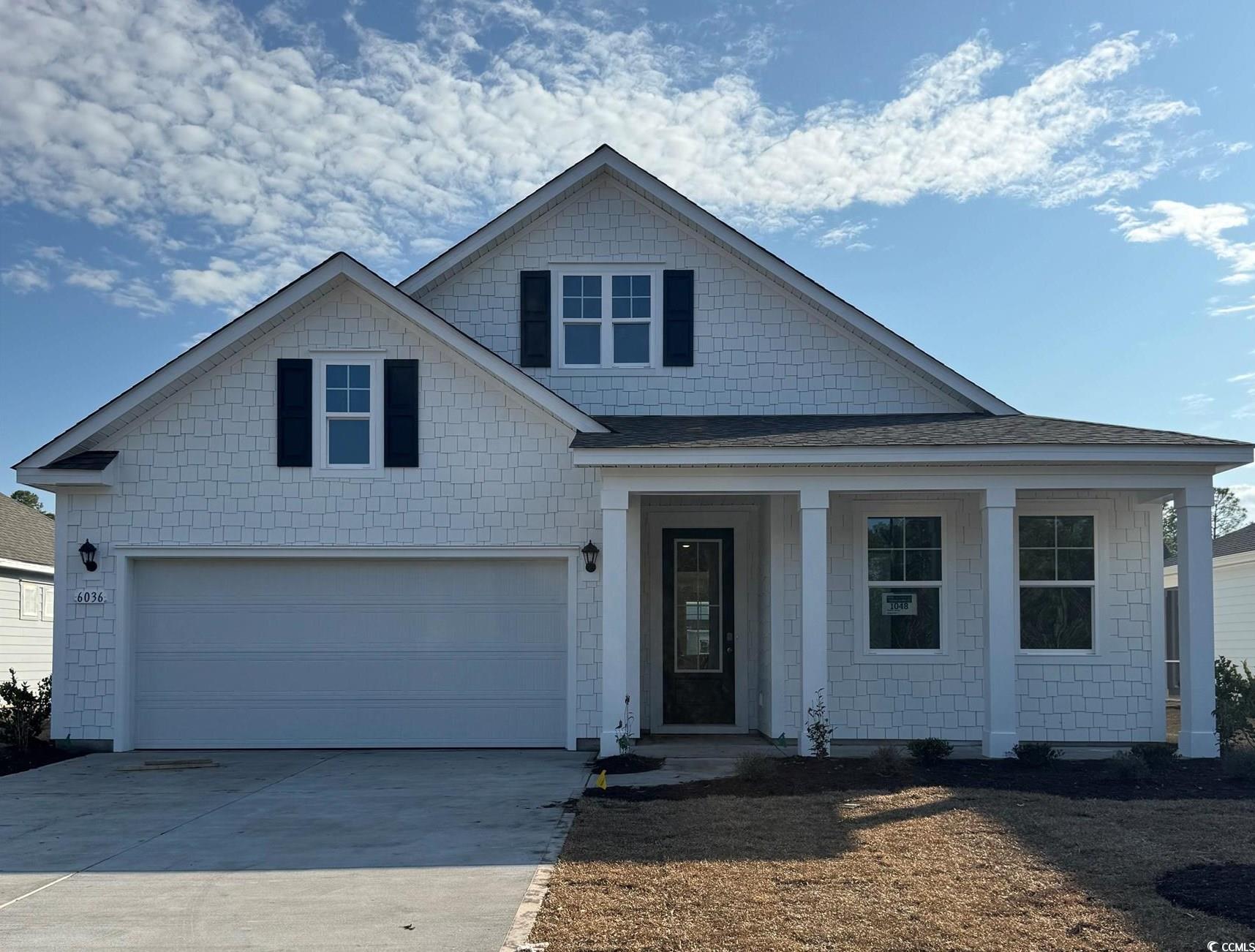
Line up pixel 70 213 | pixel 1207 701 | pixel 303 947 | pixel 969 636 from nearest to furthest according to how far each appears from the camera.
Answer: pixel 303 947
pixel 1207 701
pixel 969 636
pixel 70 213

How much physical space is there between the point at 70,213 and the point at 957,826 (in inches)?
670

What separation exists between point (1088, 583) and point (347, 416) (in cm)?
848

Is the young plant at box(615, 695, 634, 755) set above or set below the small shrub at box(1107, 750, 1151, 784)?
above

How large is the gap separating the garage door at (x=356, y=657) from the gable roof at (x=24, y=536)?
6771 mm

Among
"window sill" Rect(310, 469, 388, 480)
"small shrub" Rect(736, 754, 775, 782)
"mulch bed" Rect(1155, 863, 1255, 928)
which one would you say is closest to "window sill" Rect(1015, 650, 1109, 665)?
"small shrub" Rect(736, 754, 775, 782)

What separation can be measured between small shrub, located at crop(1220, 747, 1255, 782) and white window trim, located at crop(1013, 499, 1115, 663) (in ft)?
6.91

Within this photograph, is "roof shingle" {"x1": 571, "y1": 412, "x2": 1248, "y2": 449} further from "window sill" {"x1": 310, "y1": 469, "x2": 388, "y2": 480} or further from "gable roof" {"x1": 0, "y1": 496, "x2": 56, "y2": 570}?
"gable roof" {"x1": 0, "y1": 496, "x2": 56, "y2": 570}

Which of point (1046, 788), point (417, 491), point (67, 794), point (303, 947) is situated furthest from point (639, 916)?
point (417, 491)

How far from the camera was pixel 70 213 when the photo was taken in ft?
62.0

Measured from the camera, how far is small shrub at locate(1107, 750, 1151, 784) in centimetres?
1036

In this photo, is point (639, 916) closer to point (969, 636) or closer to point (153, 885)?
point (153, 885)

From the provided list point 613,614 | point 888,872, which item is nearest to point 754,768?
point 613,614

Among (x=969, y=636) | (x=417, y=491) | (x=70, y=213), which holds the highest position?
(x=70, y=213)

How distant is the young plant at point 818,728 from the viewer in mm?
11539
